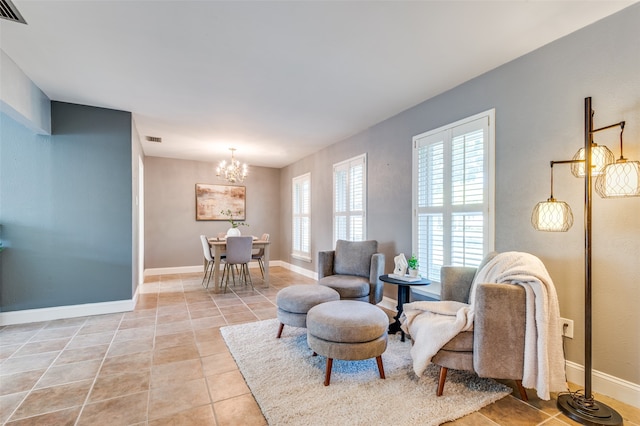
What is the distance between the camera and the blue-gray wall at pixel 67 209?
3.34 metres

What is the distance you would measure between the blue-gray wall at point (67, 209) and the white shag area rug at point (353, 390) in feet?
7.64

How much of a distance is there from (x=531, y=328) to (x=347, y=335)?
1160 millimetres

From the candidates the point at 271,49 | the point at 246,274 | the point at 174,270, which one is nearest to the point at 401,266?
the point at 271,49

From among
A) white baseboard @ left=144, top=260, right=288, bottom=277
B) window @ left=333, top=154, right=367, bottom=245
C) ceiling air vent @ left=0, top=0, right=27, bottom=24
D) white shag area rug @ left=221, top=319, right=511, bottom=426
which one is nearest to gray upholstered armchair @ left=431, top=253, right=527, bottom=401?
white shag area rug @ left=221, top=319, right=511, bottom=426

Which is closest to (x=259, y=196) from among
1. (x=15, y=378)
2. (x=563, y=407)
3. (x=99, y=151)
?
(x=99, y=151)

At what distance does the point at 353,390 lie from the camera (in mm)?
2010

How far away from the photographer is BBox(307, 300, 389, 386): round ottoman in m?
2.08

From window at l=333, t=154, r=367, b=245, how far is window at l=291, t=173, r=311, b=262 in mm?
1116

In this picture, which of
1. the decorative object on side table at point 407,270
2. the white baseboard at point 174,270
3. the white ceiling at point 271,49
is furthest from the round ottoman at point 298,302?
the white baseboard at point 174,270

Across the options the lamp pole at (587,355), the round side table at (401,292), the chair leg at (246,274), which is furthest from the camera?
the chair leg at (246,274)

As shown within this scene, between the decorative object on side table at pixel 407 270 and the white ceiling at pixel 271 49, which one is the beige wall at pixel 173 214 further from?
the decorative object on side table at pixel 407 270

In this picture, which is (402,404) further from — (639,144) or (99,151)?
(99,151)

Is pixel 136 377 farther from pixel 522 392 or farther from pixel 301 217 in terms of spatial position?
pixel 301 217

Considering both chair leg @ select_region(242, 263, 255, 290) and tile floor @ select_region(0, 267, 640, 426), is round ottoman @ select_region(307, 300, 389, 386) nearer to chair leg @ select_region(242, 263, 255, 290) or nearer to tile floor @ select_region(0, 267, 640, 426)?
tile floor @ select_region(0, 267, 640, 426)
